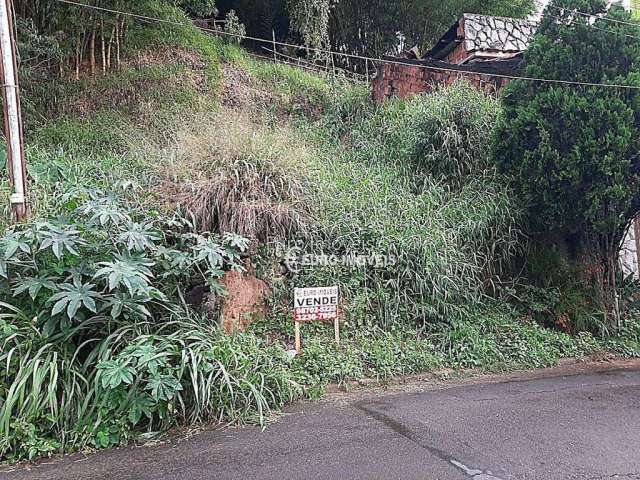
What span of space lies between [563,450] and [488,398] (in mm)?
1002

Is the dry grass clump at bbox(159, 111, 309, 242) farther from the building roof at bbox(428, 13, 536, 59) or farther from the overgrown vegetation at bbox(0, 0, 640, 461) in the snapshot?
the building roof at bbox(428, 13, 536, 59)

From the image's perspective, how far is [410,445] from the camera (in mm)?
3299

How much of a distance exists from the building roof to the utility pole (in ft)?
25.7

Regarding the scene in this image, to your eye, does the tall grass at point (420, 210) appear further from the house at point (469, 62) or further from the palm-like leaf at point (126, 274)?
the palm-like leaf at point (126, 274)

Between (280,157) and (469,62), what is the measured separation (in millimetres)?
5719

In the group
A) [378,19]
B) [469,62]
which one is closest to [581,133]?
[469,62]

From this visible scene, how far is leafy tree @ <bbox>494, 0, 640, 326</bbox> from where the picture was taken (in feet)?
18.1

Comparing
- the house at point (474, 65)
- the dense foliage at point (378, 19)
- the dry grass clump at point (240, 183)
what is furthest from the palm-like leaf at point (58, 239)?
the dense foliage at point (378, 19)

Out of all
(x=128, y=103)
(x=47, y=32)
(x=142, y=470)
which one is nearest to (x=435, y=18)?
(x=128, y=103)

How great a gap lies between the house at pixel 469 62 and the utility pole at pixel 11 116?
613cm

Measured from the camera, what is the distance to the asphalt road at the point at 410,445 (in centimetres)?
295

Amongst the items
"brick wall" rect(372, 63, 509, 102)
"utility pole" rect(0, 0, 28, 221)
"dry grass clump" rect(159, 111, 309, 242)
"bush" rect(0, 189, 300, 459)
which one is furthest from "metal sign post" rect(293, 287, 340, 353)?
"brick wall" rect(372, 63, 509, 102)

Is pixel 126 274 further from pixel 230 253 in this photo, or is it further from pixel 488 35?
pixel 488 35

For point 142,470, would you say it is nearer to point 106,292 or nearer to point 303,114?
point 106,292
